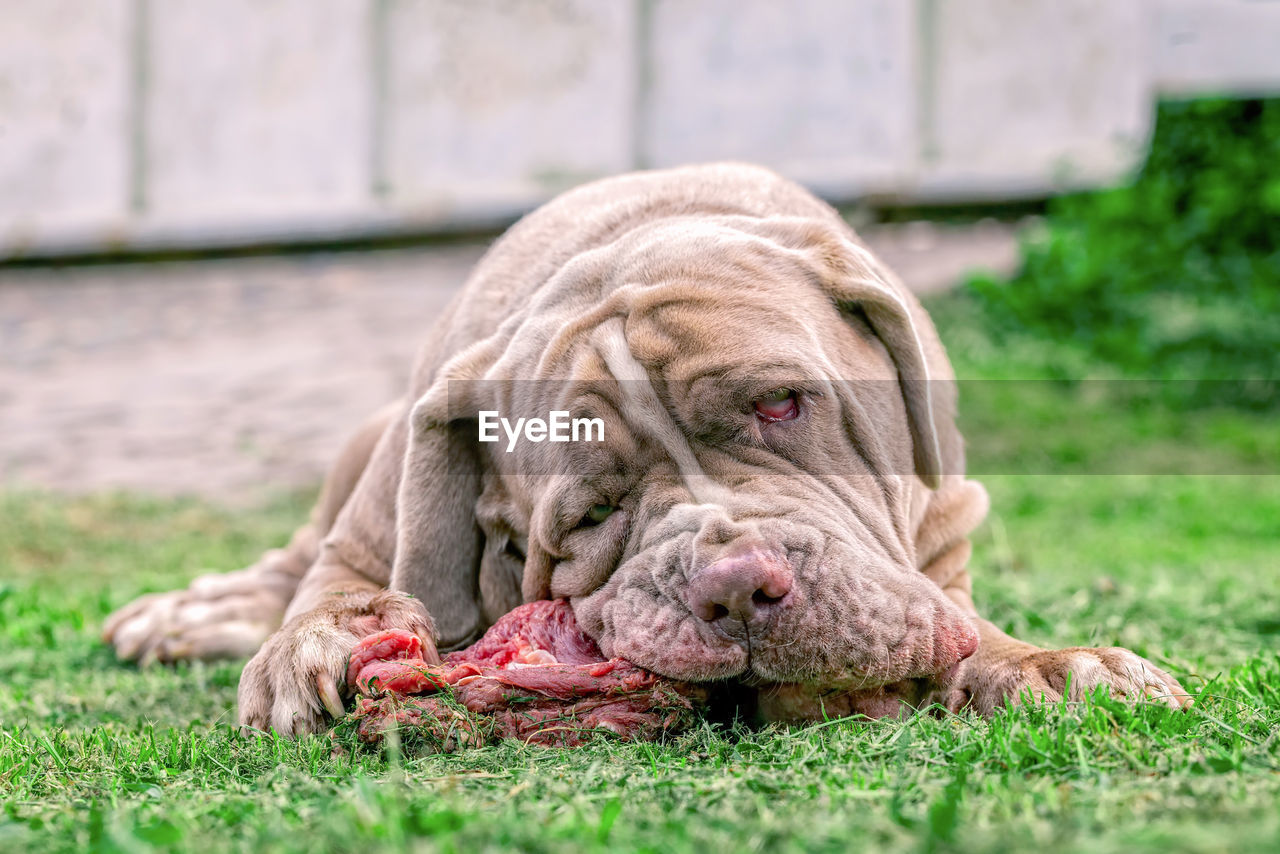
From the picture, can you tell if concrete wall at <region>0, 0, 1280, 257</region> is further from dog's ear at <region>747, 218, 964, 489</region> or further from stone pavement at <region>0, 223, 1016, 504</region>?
dog's ear at <region>747, 218, 964, 489</region>

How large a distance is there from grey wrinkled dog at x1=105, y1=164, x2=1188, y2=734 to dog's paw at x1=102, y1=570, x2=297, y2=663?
0.68 metres

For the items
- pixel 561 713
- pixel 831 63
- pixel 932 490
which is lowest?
pixel 561 713

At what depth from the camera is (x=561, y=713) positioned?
2.73 meters

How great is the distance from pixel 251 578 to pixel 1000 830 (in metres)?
3.72

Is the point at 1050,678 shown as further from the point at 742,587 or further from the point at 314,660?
the point at 314,660

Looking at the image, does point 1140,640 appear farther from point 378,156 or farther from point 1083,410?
point 378,156

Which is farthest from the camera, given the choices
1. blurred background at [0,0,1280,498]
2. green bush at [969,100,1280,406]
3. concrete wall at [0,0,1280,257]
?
concrete wall at [0,0,1280,257]

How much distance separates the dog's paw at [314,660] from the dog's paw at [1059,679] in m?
1.23

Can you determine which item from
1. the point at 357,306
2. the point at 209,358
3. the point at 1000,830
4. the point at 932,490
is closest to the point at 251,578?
the point at 932,490

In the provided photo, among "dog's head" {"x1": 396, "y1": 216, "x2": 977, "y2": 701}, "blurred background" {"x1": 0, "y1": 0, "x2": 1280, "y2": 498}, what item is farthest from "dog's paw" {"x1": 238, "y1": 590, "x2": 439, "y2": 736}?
"blurred background" {"x1": 0, "y1": 0, "x2": 1280, "y2": 498}

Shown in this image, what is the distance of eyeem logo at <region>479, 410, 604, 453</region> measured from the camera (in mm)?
3156

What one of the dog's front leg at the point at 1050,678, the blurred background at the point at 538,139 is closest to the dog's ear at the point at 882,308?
the dog's front leg at the point at 1050,678

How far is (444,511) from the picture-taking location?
358 centimetres

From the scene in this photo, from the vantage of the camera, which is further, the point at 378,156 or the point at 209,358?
the point at 378,156
